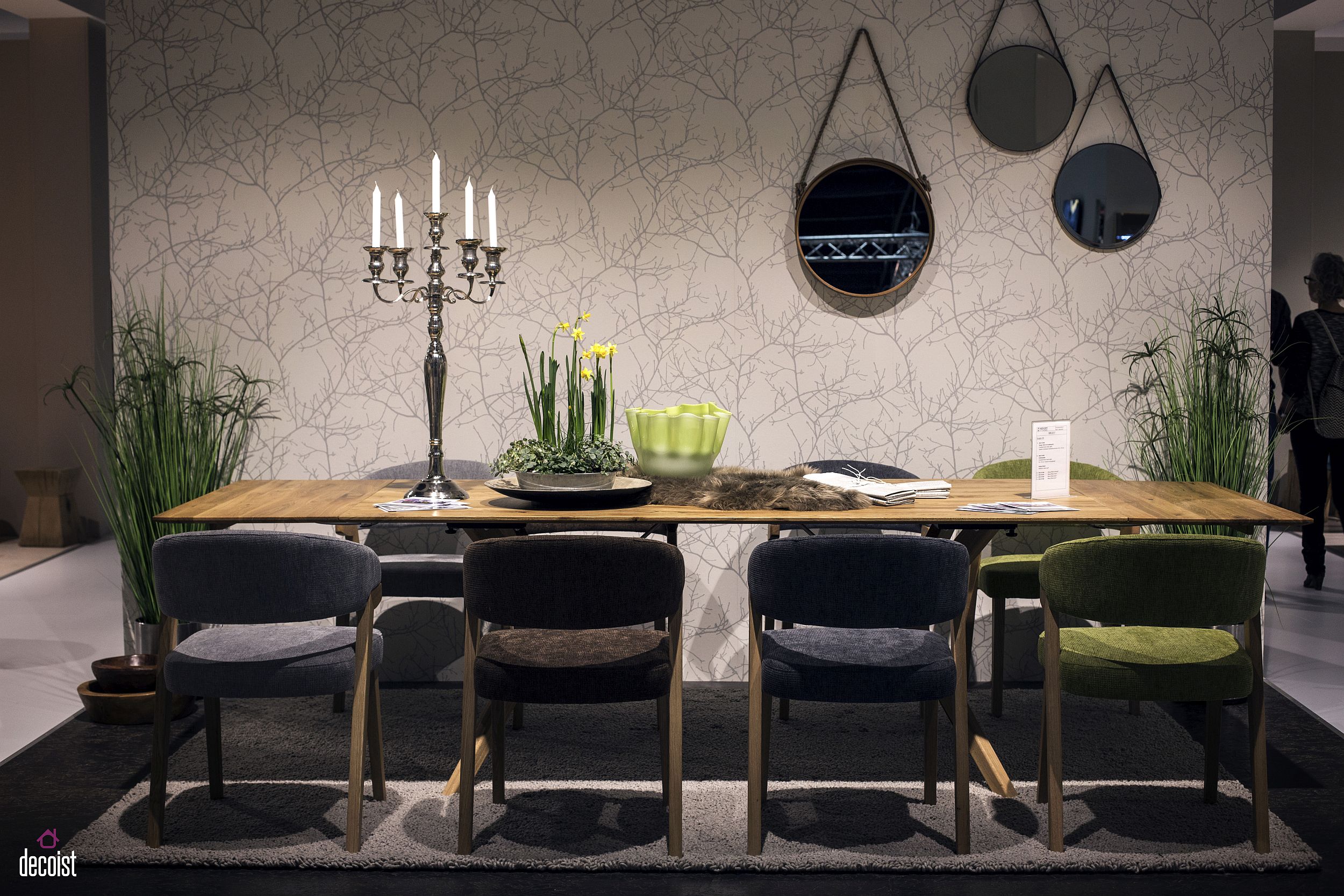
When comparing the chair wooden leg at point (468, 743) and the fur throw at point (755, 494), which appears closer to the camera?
the chair wooden leg at point (468, 743)

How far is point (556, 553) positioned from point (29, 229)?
19.4 ft

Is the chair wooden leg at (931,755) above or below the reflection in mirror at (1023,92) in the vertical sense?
below

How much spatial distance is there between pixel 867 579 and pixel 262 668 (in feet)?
4.54

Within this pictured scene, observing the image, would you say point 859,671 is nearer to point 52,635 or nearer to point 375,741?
point 375,741

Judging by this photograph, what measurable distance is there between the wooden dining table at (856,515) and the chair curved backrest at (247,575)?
29 cm

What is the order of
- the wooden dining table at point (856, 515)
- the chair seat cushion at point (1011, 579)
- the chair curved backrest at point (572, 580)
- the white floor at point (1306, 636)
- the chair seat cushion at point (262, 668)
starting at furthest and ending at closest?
the white floor at point (1306, 636) < the chair seat cushion at point (1011, 579) < the wooden dining table at point (856, 515) < the chair seat cushion at point (262, 668) < the chair curved backrest at point (572, 580)

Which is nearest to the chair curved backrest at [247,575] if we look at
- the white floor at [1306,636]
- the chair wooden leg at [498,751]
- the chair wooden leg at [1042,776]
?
the chair wooden leg at [498,751]

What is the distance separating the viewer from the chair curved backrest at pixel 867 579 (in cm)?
248

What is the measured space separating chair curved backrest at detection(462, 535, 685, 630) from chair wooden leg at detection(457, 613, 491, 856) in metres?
0.17

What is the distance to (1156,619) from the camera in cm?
254

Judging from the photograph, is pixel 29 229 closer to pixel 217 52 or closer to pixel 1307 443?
pixel 217 52

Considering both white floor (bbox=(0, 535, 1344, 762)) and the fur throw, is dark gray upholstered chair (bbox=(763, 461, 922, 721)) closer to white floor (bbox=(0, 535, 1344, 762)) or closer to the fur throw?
the fur throw

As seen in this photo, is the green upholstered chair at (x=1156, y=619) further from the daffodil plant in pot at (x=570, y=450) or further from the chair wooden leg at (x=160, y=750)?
the chair wooden leg at (x=160, y=750)

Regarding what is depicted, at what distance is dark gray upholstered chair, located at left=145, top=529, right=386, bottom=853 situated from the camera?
2.51 metres
